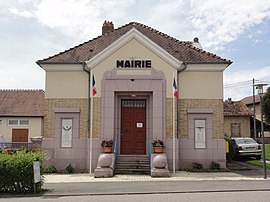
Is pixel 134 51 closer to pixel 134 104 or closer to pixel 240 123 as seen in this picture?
pixel 134 104

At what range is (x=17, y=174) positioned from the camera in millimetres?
10742

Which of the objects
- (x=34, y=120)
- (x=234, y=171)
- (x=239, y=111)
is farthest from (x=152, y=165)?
(x=239, y=111)

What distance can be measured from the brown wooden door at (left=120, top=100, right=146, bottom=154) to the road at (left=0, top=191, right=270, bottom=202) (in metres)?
6.89

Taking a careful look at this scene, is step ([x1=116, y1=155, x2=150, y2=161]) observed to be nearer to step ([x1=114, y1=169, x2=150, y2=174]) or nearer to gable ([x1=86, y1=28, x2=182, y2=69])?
step ([x1=114, y1=169, x2=150, y2=174])

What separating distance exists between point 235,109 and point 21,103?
1018 inches

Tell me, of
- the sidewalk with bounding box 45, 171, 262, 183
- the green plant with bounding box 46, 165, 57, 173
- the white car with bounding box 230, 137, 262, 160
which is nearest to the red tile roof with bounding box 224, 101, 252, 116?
the white car with bounding box 230, 137, 262, 160

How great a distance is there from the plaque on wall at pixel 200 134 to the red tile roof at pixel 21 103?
A: 2294cm

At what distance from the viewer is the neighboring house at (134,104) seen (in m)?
16.9

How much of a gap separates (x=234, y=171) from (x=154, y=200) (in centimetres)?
855

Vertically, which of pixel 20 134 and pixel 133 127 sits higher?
pixel 133 127

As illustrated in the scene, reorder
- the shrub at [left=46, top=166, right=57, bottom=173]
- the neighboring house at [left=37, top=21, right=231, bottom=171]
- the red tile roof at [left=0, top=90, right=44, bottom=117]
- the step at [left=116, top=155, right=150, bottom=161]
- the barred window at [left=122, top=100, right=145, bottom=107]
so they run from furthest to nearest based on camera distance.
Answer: the red tile roof at [left=0, top=90, right=44, bottom=117] → the barred window at [left=122, top=100, right=145, bottom=107] → the neighboring house at [left=37, top=21, right=231, bottom=171] → the shrub at [left=46, top=166, right=57, bottom=173] → the step at [left=116, top=155, right=150, bottom=161]

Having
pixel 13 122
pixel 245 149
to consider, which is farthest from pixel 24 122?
pixel 245 149

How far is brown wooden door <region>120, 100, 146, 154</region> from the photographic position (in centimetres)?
1742

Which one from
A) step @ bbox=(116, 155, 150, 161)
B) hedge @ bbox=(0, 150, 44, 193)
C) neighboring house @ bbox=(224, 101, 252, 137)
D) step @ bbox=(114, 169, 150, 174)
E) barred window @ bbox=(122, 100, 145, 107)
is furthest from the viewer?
neighboring house @ bbox=(224, 101, 252, 137)
